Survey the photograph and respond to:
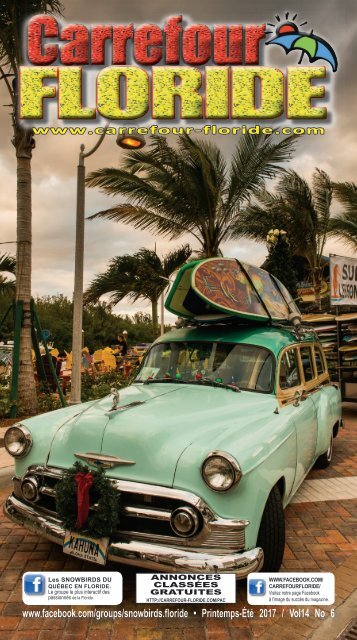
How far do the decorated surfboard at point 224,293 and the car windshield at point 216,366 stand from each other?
381 millimetres

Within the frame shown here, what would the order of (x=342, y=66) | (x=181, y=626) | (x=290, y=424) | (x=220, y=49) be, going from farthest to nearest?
(x=342, y=66) < (x=220, y=49) < (x=290, y=424) < (x=181, y=626)

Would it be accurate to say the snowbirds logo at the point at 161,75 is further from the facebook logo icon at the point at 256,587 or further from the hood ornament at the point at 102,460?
the facebook logo icon at the point at 256,587

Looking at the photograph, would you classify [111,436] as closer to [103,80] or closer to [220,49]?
[103,80]

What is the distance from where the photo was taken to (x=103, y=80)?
480cm

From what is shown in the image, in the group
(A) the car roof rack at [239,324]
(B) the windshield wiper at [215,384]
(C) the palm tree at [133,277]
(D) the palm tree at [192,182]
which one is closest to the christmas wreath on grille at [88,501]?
(B) the windshield wiper at [215,384]

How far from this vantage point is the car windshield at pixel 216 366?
4.10m

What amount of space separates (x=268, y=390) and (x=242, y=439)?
1.04m

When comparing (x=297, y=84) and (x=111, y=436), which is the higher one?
(x=297, y=84)

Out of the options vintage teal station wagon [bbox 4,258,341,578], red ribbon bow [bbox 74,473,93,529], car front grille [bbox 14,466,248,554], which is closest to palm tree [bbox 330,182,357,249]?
vintage teal station wagon [bbox 4,258,341,578]

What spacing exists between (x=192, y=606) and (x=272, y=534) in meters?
0.64

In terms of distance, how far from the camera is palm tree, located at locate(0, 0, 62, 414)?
7938 millimetres

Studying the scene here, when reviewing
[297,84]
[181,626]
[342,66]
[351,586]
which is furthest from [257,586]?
[342,66]

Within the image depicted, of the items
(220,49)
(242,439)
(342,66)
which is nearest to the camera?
(242,439)

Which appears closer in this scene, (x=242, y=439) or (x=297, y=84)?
(x=242, y=439)
